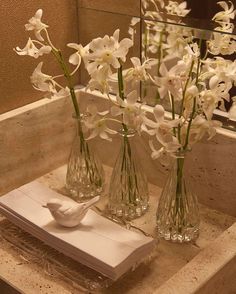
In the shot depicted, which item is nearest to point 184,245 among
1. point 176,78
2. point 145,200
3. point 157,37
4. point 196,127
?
point 145,200

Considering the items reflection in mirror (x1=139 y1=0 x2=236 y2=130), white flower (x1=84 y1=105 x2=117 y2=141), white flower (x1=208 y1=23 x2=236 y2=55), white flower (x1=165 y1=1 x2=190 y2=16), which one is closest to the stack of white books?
white flower (x1=84 y1=105 x2=117 y2=141)

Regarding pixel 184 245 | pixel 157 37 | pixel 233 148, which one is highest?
pixel 157 37

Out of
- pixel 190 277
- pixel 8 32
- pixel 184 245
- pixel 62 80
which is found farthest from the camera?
pixel 62 80

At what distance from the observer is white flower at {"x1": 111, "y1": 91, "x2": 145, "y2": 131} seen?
92 centimetres

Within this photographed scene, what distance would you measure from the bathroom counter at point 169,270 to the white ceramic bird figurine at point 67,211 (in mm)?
94

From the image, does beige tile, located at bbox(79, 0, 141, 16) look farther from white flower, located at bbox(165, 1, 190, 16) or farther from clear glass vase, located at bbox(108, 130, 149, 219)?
clear glass vase, located at bbox(108, 130, 149, 219)

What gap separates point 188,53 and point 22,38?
1.41 ft

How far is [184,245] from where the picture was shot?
3.35 feet

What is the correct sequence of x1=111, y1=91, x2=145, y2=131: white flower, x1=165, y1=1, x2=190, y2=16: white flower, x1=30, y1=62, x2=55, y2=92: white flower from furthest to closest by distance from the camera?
x1=165, y1=1, x2=190, y2=16: white flower < x1=30, y1=62, x2=55, y2=92: white flower < x1=111, y1=91, x2=145, y2=131: white flower

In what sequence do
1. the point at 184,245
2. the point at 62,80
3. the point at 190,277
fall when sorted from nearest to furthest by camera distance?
the point at 190,277, the point at 184,245, the point at 62,80

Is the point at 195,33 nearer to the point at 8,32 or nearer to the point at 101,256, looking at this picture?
the point at 8,32

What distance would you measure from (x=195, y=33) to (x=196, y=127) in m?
0.27

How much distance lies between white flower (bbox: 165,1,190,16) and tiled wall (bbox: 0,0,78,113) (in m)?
0.24

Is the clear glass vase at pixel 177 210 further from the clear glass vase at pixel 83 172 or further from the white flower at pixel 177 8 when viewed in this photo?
the white flower at pixel 177 8
